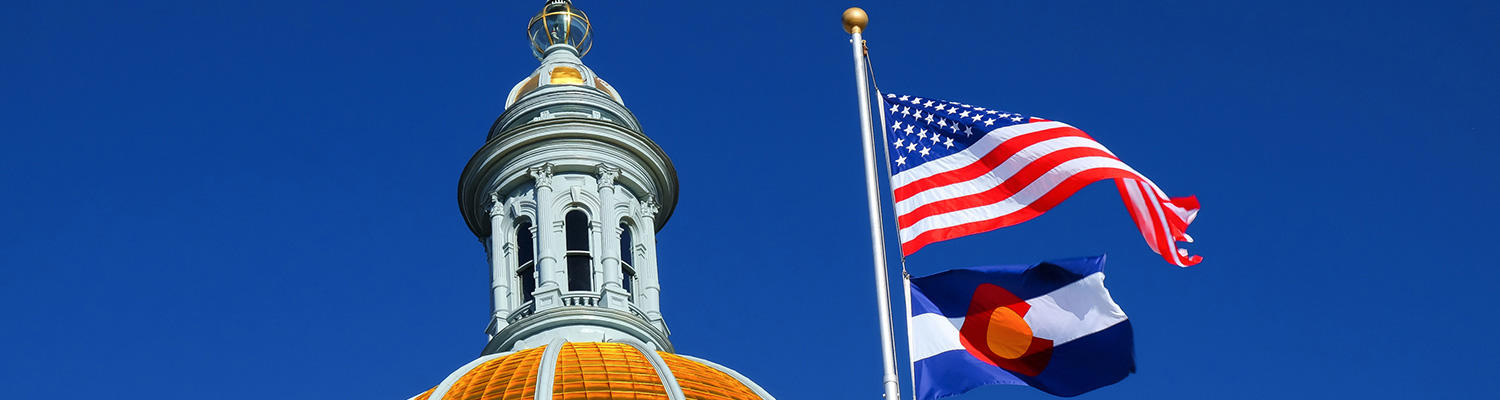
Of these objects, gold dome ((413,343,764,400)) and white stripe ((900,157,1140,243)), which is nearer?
white stripe ((900,157,1140,243))

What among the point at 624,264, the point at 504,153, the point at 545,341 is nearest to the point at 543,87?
the point at 504,153

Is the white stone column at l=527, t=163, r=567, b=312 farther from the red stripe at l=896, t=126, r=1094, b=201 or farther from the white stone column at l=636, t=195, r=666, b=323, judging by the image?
the red stripe at l=896, t=126, r=1094, b=201

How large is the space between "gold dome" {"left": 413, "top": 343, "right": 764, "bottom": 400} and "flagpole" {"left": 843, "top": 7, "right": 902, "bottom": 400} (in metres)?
15.0

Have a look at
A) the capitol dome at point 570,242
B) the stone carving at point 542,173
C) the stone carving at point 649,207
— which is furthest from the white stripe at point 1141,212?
the stone carving at point 649,207

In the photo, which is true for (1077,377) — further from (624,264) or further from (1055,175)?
(624,264)

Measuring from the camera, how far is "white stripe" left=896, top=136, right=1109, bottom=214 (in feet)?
89.5

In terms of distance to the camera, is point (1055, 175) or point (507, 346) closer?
point (1055, 175)

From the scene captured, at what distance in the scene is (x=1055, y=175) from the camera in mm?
27094

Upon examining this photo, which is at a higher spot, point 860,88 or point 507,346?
point 507,346

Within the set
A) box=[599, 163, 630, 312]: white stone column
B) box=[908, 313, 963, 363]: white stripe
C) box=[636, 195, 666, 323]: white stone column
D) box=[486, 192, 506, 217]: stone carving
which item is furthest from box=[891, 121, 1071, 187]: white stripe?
box=[486, 192, 506, 217]: stone carving

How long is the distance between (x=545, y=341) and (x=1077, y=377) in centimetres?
2243

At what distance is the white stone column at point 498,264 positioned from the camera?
49938 millimetres

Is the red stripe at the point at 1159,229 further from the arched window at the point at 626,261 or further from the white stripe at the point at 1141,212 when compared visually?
the arched window at the point at 626,261

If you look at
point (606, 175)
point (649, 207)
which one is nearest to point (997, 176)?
point (606, 175)
